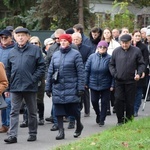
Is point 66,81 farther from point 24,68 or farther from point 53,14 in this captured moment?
point 53,14

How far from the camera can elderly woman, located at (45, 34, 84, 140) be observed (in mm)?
10891

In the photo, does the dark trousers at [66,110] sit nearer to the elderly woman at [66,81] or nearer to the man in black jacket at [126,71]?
the elderly woman at [66,81]

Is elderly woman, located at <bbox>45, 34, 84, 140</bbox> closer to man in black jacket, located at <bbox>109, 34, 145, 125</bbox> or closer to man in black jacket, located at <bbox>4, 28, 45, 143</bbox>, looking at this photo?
man in black jacket, located at <bbox>4, 28, 45, 143</bbox>

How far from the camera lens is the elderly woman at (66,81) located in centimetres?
1089

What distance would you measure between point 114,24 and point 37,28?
17.4 ft

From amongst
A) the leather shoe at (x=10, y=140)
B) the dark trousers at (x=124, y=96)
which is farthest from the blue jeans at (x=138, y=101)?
the leather shoe at (x=10, y=140)

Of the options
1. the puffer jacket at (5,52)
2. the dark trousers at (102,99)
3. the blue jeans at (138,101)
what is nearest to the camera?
the puffer jacket at (5,52)

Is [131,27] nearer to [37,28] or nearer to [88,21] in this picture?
[88,21]

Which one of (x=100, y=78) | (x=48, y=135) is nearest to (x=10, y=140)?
(x=48, y=135)

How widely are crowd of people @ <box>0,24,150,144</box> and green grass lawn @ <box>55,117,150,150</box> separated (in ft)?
1.91

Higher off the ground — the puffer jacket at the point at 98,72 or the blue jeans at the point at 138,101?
the puffer jacket at the point at 98,72

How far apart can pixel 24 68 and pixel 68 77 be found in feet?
2.87

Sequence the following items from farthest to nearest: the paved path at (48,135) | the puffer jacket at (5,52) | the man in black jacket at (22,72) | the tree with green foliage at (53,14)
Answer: the tree with green foliage at (53,14) → the puffer jacket at (5,52) → the man in black jacket at (22,72) → the paved path at (48,135)

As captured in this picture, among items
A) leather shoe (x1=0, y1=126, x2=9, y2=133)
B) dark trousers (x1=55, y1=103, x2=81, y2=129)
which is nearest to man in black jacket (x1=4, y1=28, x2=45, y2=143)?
dark trousers (x1=55, y1=103, x2=81, y2=129)
